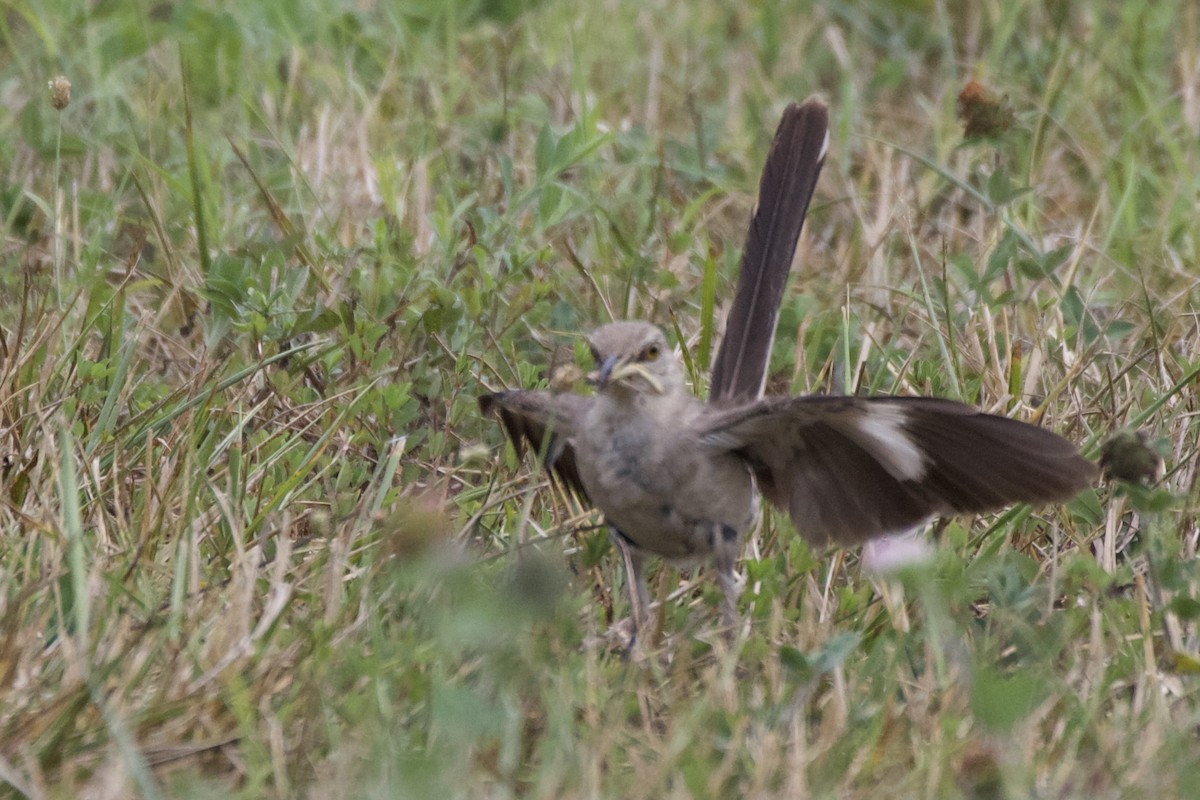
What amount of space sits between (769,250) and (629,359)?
2.24ft

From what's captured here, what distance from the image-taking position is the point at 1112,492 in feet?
14.0

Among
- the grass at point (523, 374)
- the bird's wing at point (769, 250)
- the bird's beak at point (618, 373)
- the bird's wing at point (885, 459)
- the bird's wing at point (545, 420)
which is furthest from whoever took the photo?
the bird's wing at point (769, 250)

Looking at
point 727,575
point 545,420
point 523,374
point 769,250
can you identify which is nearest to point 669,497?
point 727,575

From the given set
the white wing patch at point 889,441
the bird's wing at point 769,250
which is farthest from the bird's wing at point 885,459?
the bird's wing at point 769,250

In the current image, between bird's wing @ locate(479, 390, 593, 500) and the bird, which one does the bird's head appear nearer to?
the bird

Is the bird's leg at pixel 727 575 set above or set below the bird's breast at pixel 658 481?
below

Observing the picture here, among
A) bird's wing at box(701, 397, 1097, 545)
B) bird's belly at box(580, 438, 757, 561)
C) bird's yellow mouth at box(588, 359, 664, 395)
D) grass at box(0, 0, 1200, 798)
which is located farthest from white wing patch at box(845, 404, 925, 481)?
bird's yellow mouth at box(588, 359, 664, 395)

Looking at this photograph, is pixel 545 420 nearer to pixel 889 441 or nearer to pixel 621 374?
pixel 621 374

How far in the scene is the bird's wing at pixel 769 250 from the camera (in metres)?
4.26

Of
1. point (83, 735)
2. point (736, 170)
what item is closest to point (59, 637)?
point (83, 735)

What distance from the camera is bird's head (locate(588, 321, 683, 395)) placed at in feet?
12.5

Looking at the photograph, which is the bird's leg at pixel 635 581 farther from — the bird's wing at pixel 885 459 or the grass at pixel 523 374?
the bird's wing at pixel 885 459

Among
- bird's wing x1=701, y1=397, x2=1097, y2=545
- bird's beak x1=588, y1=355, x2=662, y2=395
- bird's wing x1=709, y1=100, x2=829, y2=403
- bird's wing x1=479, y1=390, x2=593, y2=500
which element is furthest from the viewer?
bird's wing x1=709, y1=100, x2=829, y2=403

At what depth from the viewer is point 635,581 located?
13.2ft
